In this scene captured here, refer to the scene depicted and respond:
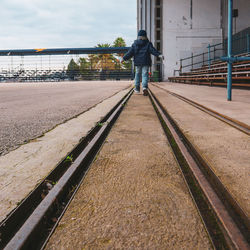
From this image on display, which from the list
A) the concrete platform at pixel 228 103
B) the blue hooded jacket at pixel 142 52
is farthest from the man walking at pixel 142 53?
the concrete platform at pixel 228 103

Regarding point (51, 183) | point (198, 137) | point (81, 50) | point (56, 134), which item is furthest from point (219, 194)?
point (81, 50)

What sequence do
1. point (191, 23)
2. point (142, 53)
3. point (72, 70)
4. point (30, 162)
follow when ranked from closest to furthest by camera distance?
point (30, 162) → point (142, 53) → point (191, 23) → point (72, 70)

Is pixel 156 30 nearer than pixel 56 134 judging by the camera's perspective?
No

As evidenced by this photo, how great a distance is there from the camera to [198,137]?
196cm

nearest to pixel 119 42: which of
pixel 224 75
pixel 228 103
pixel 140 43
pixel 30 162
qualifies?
pixel 224 75

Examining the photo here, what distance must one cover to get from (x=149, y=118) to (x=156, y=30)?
20212mm

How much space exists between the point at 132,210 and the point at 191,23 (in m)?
21.8

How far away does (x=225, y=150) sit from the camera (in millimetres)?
1618

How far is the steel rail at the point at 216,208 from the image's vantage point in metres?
0.72

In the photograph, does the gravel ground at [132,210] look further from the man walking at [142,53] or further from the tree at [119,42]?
the tree at [119,42]

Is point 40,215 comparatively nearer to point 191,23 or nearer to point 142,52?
point 142,52

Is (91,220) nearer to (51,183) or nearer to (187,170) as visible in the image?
(51,183)

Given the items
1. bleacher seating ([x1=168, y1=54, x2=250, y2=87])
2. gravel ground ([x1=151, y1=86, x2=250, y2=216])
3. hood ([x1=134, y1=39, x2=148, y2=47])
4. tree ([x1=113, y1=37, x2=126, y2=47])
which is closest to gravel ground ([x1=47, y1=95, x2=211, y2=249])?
gravel ground ([x1=151, y1=86, x2=250, y2=216])

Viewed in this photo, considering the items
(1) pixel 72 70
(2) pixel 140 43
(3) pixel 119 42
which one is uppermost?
(3) pixel 119 42
